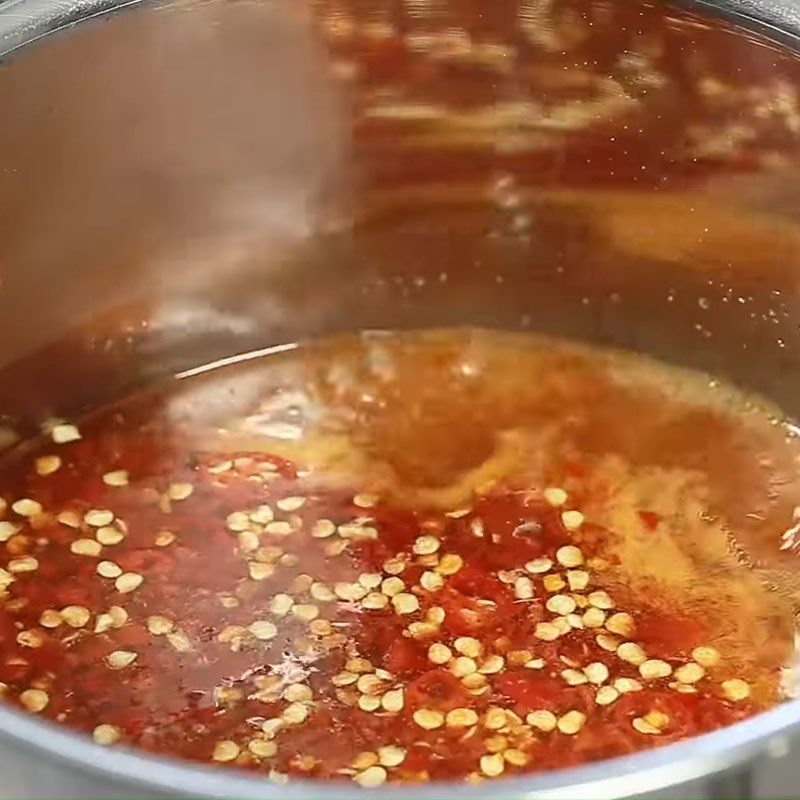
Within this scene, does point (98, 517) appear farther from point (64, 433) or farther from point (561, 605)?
point (561, 605)

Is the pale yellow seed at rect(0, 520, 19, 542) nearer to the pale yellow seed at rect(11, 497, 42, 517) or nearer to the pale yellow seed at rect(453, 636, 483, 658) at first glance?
the pale yellow seed at rect(11, 497, 42, 517)

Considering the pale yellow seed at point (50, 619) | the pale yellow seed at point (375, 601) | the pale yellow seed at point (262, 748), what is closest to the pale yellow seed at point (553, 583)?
the pale yellow seed at point (375, 601)

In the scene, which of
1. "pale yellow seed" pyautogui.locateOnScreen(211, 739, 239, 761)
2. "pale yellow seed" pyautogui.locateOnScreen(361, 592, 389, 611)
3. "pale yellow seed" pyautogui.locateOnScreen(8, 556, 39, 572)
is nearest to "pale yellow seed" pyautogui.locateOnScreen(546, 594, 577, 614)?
"pale yellow seed" pyautogui.locateOnScreen(361, 592, 389, 611)

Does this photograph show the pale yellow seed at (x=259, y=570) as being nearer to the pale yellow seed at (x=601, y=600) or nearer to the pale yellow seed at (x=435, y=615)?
the pale yellow seed at (x=435, y=615)

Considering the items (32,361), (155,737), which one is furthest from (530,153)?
(155,737)

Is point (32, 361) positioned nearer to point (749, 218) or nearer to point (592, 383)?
point (592, 383)

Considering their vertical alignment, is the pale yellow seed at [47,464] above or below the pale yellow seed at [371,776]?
above

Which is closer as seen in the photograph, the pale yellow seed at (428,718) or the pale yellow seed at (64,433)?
the pale yellow seed at (428,718)
